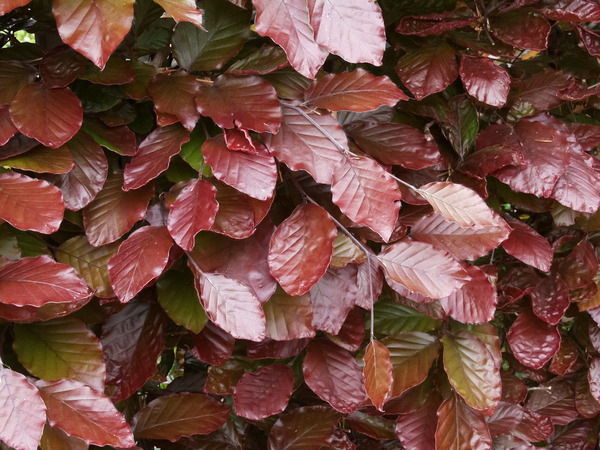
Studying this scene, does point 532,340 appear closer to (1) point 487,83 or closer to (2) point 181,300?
(1) point 487,83

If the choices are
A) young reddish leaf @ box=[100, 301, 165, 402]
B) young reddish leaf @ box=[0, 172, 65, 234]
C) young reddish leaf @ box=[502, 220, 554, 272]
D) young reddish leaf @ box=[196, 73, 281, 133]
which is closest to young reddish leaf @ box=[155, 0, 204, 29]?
young reddish leaf @ box=[196, 73, 281, 133]

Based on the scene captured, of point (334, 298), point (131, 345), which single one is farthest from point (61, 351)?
point (334, 298)

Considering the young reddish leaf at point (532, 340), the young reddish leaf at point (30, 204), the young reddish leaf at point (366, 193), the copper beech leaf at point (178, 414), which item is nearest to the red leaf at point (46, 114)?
the young reddish leaf at point (30, 204)

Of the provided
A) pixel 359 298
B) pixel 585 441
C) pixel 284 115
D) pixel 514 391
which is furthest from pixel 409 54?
pixel 585 441

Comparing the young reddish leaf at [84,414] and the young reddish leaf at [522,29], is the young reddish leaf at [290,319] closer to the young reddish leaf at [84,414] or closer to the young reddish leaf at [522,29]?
the young reddish leaf at [84,414]

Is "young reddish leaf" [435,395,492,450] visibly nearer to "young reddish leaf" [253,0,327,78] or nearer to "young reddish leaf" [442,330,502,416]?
"young reddish leaf" [442,330,502,416]

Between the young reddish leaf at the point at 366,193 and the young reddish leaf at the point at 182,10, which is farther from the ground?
the young reddish leaf at the point at 182,10

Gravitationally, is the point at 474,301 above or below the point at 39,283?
below
